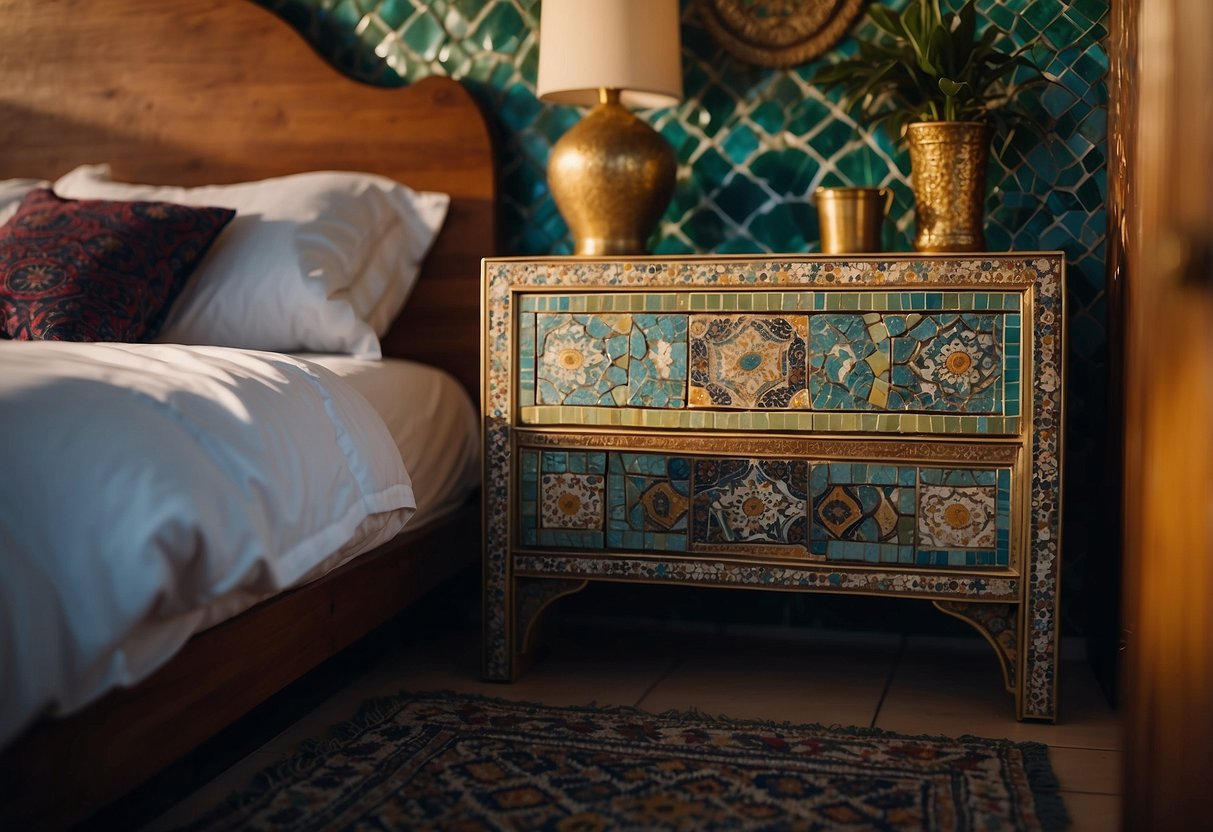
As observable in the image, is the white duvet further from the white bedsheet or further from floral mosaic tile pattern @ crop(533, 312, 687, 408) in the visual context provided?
floral mosaic tile pattern @ crop(533, 312, 687, 408)

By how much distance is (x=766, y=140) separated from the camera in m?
2.76

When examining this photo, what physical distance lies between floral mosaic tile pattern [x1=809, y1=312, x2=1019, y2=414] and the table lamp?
1.78ft

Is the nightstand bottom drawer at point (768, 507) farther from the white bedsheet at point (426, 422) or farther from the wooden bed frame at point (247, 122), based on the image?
the wooden bed frame at point (247, 122)

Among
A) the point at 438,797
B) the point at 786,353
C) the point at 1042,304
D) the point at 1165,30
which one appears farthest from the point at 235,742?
the point at 1165,30

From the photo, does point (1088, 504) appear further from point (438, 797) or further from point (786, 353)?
point (438, 797)

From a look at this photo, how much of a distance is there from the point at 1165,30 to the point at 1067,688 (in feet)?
5.70

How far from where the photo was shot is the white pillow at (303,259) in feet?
8.41

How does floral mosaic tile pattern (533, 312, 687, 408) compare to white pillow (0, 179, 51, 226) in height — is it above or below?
below

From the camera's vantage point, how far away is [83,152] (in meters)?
3.08

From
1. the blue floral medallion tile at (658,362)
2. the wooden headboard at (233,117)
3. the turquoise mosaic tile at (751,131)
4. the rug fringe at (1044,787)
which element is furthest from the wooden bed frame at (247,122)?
the rug fringe at (1044,787)

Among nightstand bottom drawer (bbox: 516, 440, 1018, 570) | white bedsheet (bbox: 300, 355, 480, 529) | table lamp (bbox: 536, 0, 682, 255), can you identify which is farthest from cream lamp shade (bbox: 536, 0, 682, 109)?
nightstand bottom drawer (bbox: 516, 440, 1018, 570)

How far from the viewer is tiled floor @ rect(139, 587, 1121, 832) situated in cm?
204

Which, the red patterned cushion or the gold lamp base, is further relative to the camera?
the gold lamp base

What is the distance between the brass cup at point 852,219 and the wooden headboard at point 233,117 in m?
0.84
